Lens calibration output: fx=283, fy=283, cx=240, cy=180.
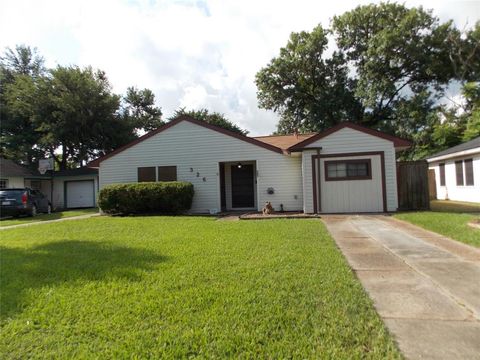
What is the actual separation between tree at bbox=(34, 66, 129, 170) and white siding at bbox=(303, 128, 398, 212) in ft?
60.8

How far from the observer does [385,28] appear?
774 inches

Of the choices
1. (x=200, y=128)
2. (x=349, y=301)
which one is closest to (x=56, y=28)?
(x=200, y=128)

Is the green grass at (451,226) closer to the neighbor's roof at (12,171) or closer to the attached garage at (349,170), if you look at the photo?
the attached garage at (349,170)

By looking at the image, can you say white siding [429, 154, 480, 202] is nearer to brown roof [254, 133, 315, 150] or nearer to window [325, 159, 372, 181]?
window [325, 159, 372, 181]

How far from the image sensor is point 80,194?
19984 mm

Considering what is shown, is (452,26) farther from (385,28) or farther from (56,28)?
(56,28)

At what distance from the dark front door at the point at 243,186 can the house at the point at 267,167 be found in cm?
5

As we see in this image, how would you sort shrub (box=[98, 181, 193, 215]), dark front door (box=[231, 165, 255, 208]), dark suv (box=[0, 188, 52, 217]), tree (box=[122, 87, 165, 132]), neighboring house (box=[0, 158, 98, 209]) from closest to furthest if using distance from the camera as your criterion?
1. shrub (box=[98, 181, 193, 215])
2. dark suv (box=[0, 188, 52, 217])
3. dark front door (box=[231, 165, 255, 208])
4. neighboring house (box=[0, 158, 98, 209])
5. tree (box=[122, 87, 165, 132])

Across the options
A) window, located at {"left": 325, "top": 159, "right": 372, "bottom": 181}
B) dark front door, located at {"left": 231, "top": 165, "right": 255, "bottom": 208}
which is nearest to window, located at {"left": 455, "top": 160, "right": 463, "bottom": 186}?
window, located at {"left": 325, "top": 159, "right": 372, "bottom": 181}

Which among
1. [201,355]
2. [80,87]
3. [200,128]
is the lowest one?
[201,355]

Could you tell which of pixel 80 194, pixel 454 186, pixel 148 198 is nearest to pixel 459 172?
pixel 454 186

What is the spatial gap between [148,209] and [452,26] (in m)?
23.9

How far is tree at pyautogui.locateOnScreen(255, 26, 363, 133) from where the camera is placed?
22156 millimetres

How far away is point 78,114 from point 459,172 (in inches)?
1003
